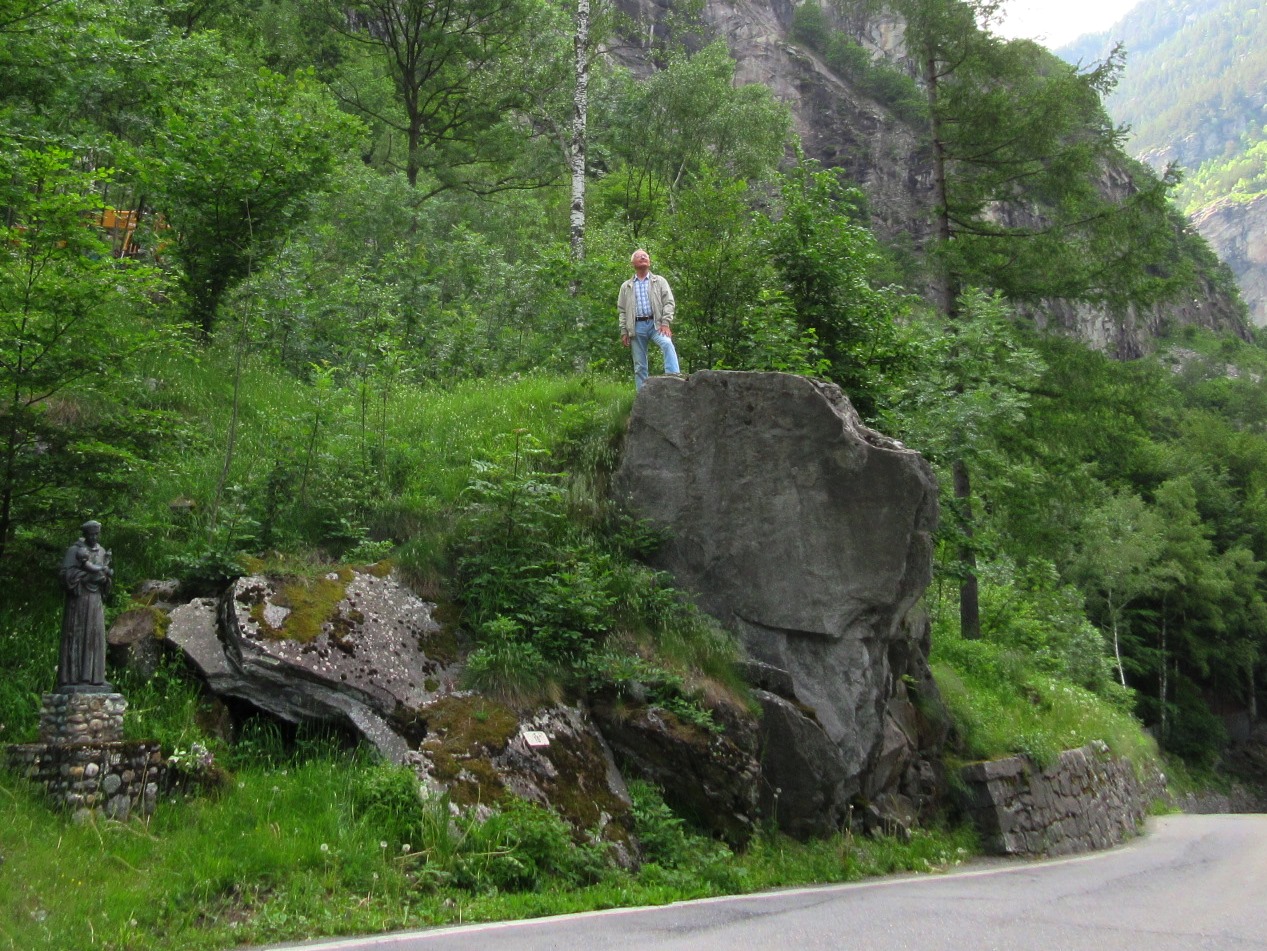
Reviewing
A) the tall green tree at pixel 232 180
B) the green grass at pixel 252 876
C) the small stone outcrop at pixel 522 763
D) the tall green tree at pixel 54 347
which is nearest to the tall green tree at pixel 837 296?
the tall green tree at pixel 232 180

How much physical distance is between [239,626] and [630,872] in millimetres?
3709

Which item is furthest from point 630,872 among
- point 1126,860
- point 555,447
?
point 1126,860

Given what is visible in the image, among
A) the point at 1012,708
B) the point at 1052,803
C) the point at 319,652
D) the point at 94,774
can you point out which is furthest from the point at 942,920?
the point at 1012,708

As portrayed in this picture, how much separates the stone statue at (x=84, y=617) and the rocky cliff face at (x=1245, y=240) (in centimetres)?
19486

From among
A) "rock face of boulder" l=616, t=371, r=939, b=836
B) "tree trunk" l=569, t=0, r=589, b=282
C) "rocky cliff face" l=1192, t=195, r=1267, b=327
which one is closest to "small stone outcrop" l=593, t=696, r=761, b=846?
"rock face of boulder" l=616, t=371, r=939, b=836

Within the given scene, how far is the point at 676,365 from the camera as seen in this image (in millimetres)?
12750

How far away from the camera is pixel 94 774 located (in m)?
6.94

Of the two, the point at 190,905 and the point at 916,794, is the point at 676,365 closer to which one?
the point at 916,794

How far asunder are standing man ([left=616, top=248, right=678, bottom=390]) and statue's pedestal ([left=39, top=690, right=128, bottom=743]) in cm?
718

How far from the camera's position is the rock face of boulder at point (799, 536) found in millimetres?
11008

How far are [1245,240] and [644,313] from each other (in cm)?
19930

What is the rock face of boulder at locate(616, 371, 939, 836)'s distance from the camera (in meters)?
11.0

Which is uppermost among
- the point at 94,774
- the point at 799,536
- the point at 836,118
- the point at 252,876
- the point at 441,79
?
the point at 836,118

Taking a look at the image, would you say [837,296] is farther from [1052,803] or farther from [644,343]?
[1052,803]
